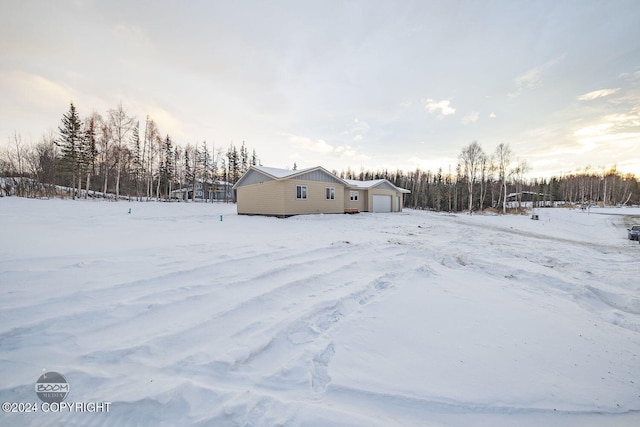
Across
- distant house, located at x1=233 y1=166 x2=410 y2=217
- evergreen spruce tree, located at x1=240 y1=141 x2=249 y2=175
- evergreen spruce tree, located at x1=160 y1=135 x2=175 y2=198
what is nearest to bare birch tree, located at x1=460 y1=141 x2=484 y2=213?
distant house, located at x1=233 y1=166 x2=410 y2=217

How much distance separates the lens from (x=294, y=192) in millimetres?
17531

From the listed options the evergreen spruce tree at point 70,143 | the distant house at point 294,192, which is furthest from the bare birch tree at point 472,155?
the evergreen spruce tree at point 70,143

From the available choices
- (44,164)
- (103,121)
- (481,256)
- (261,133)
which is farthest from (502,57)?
(44,164)

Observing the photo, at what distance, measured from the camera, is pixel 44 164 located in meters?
27.0

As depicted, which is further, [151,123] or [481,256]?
[151,123]

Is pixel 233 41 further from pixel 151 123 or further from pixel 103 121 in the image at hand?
pixel 151 123

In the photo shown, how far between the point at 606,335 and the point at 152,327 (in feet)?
19.0

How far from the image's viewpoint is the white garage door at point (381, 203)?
80.8ft

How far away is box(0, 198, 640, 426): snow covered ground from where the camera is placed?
1.74 m

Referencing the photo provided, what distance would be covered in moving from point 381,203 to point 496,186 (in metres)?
41.2

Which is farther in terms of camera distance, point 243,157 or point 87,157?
point 243,157

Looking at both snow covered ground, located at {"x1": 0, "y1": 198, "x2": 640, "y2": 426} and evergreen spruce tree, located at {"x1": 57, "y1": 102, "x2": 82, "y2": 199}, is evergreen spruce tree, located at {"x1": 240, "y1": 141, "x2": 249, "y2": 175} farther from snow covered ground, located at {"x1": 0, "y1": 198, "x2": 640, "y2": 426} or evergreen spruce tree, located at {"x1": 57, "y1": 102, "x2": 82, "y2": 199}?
snow covered ground, located at {"x1": 0, "y1": 198, "x2": 640, "y2": 426}

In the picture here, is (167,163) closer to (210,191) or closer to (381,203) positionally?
(210,191)

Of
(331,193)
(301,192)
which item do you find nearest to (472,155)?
(331,193)
